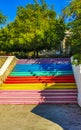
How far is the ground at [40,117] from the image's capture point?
32.3 ft

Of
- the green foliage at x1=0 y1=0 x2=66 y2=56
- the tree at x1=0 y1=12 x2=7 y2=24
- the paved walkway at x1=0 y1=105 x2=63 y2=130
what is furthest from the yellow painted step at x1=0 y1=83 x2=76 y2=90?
the tree at x1=0 y1=12 x2=7 y2=24

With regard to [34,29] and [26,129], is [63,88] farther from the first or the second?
[34,29]

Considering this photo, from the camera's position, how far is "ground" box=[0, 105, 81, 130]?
32.3 ft

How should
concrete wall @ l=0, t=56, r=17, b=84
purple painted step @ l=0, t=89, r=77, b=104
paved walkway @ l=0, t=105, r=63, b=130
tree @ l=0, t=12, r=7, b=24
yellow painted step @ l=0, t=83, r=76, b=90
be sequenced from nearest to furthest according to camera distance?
paved walkway @ l=0, t=105, r=63, b=130, purple painted step @ l=0, t=89, r=77, b=104, yellow painted step @ l=0, t=83, r=76, b=90, concrete wall @ l=0, t=56, r=17, b=84, tree @ l=0, t=12, r=7, b=24

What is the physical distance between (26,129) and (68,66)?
9.78 metres

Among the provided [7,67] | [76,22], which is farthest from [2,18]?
[76,22]

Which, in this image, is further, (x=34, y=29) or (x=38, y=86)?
(x=34, y=29)

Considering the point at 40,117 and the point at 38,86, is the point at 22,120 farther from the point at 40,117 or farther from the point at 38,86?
the point at 38,86

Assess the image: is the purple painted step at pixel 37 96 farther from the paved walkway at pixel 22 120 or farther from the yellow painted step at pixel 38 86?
the paved walkway at pixel 22 120

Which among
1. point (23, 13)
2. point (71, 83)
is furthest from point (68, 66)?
point (23, 13)

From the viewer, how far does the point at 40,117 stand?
1105cm

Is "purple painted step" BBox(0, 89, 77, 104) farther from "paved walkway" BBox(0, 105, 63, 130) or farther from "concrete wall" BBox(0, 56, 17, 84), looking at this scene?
"concrete wall" BBox(0, 56, 17, 84)

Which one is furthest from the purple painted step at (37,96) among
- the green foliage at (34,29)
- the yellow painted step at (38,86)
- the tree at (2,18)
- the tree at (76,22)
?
the tree at (2,18)

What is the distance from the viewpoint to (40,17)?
23.8 metres
